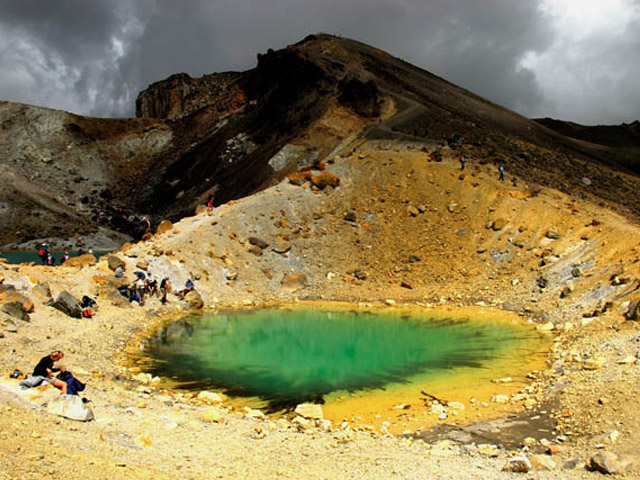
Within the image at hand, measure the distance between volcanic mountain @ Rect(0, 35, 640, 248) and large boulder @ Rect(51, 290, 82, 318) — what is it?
2532 centimetres

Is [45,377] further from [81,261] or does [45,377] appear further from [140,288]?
[81,261]

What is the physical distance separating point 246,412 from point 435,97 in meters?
51.7

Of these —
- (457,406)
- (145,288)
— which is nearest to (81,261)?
(145,288)

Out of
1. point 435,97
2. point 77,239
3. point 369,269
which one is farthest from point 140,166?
point 369,269

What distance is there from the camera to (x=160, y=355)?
2084 centimetres

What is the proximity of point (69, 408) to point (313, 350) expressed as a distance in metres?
11.4

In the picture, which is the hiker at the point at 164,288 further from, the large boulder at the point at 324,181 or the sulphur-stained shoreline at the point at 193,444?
the large boulder at the point at 324,181

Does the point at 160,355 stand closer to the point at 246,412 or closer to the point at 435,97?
the point at 246,412

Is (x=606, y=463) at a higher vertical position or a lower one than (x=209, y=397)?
higher

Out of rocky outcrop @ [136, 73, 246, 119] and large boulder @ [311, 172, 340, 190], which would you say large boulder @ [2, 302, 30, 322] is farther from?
rocky outcrop @ [136, 73, 246, 119]

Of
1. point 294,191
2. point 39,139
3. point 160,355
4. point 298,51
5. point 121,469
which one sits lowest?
point 160,355

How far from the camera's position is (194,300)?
95.1 ft

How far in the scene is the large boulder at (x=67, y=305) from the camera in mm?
22578

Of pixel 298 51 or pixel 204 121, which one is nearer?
pixel 298 51
